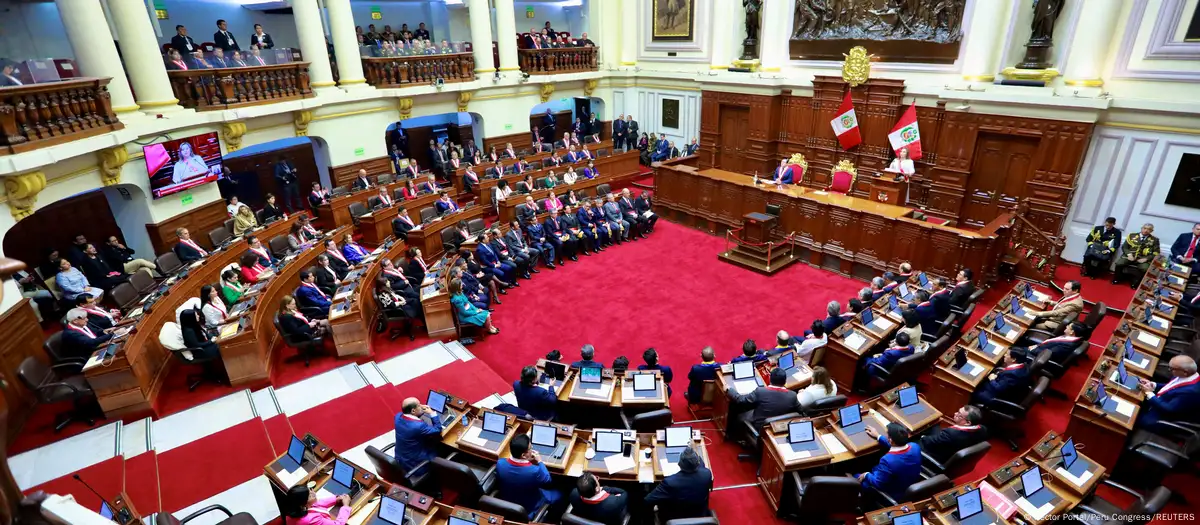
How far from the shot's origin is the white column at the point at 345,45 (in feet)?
46.3

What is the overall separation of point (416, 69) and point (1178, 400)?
642 inches

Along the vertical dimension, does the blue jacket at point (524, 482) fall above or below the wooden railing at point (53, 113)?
below

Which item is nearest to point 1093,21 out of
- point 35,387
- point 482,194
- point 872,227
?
point 872,227

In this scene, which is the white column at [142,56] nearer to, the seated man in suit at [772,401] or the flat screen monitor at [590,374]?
the flat screen monitor at [590,374]

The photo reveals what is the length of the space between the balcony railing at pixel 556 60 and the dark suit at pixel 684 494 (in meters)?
16.1

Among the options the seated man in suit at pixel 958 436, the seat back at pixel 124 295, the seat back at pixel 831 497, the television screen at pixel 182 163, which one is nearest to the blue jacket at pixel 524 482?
the seat back at pixel 831 497

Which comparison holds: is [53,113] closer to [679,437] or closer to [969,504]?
[679,437]

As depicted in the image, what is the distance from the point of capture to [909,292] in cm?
908

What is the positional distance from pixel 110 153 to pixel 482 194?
7432 millimetres

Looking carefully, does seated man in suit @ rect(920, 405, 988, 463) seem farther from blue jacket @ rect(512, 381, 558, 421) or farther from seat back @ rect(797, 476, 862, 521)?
blue jacket @ rect(512, 381, 558, 421)

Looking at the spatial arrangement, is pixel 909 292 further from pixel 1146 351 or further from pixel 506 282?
pixel 506 282

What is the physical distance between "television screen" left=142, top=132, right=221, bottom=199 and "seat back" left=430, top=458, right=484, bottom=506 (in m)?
9.10

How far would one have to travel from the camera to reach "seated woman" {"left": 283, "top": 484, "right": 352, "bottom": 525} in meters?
4.73

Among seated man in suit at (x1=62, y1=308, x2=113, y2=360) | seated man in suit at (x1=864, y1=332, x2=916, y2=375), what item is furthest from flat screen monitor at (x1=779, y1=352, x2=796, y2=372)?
seated man in suit at (x1=62, y1=308, x2=113, y2=360)
